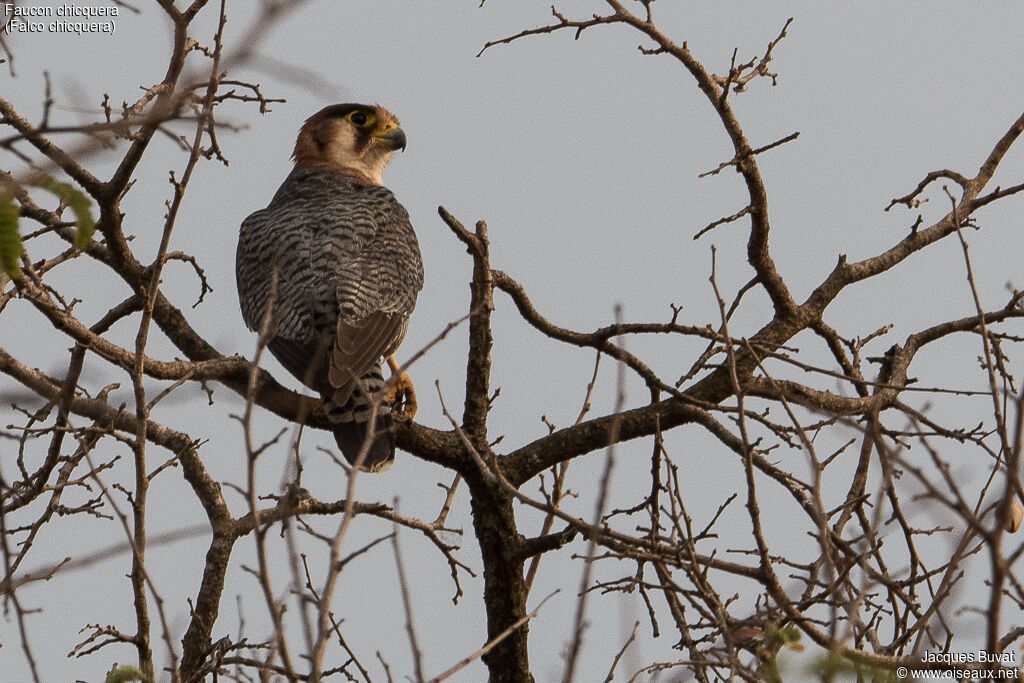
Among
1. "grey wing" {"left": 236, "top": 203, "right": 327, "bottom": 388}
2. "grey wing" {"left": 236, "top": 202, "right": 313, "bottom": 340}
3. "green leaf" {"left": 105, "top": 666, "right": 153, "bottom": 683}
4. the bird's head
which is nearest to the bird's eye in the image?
the bird's head

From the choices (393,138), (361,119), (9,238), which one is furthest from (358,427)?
(361,119)

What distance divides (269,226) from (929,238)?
317 centimetres

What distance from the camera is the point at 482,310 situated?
15.0ft

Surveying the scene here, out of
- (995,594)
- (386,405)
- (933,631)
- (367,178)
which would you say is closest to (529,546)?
(386,405)

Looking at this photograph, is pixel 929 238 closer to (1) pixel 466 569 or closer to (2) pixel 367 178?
(1) pixel 466 569

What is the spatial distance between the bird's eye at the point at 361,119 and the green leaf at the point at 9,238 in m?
5.60

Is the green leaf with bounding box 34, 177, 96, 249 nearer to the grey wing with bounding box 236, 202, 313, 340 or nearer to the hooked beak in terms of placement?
the grey wing with bounding box 236, 202, 313, 340

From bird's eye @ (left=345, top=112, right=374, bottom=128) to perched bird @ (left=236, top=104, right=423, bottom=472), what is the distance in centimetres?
47

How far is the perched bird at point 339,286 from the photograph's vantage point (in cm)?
465

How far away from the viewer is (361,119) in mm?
7531

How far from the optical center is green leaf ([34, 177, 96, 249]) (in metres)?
1.96

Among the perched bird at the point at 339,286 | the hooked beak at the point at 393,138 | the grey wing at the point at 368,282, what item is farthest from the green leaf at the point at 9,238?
the hooked beak at the point at 393,138

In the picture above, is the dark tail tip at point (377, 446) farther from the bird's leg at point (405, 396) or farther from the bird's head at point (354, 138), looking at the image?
the bird's head at point (354, 138)

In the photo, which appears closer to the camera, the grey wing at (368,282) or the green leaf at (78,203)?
the green leaf at (78,203)
